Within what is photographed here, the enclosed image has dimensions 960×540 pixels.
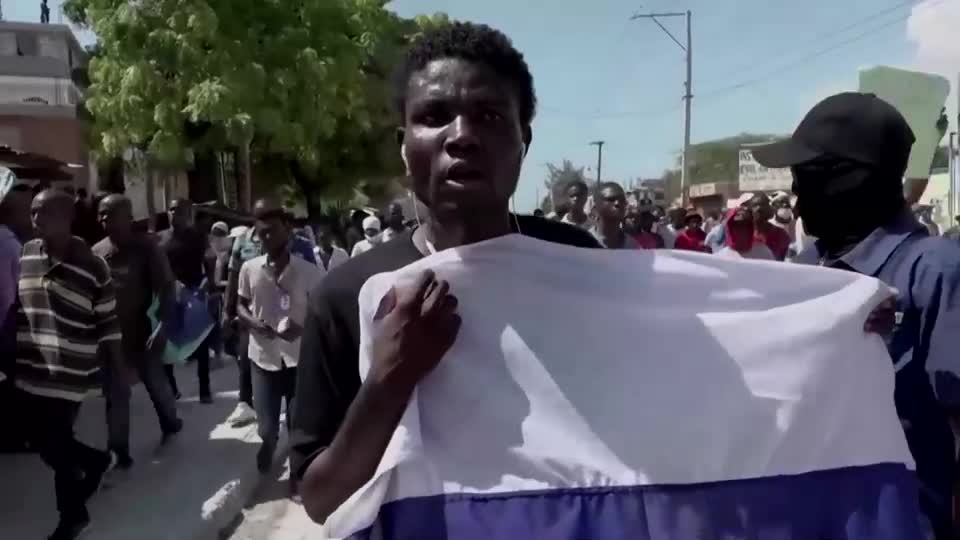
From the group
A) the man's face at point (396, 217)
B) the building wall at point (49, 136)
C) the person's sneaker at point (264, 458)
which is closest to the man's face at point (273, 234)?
the person's sneaker at point (264, 458)

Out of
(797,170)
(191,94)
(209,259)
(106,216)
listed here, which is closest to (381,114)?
(191,94)

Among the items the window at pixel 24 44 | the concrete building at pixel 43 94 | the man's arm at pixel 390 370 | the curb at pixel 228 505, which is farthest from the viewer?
the window at pixel 24 44

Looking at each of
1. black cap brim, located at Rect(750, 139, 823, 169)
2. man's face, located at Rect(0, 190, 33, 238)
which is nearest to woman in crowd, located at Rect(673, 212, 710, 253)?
man's face, located at Rect(0, 190, 33, 238)

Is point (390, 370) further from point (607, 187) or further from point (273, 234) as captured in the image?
point (607, 187)

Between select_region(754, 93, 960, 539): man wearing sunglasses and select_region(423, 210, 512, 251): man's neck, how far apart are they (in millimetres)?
872

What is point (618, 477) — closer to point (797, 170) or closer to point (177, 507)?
point (797, 170)

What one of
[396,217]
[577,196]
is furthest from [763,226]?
[396,217]

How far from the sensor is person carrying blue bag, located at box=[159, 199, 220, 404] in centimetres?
845

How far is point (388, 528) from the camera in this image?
1.63 m

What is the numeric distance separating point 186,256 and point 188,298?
1.88ft

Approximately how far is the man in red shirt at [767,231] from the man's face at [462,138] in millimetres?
6653

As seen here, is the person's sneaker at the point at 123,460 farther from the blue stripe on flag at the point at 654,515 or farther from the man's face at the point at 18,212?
the blue stripe on flag at the point at 654,515

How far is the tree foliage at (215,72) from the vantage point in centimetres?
1867

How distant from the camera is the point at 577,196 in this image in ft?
28.6
